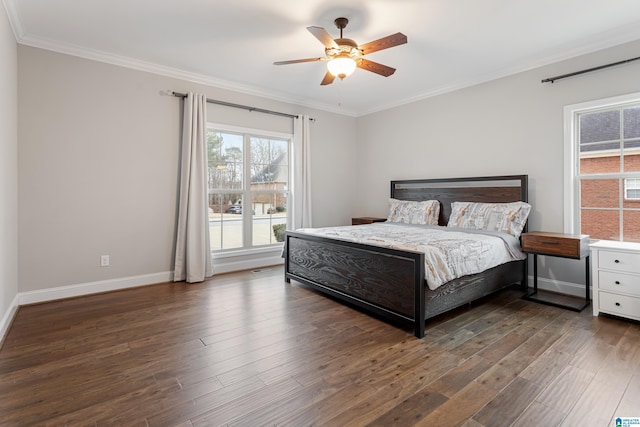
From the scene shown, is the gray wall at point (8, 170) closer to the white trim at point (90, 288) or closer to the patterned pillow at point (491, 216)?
the white trim at point (90, 288)

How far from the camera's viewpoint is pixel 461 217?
4129mm

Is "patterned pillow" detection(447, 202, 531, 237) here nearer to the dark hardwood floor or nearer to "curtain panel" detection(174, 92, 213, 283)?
the dark hardwood floor

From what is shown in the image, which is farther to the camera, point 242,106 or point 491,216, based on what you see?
point 242,106

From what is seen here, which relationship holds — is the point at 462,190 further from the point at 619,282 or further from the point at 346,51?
the point at 346,51

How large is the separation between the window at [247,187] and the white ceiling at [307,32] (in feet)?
3.03

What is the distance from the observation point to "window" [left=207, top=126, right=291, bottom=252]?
15.0ft

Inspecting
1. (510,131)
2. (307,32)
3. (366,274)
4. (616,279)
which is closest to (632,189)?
(616,279)

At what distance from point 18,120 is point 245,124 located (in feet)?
8.05

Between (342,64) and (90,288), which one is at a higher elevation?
(342,64)

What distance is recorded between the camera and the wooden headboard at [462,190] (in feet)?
12.8

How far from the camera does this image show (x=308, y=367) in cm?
208

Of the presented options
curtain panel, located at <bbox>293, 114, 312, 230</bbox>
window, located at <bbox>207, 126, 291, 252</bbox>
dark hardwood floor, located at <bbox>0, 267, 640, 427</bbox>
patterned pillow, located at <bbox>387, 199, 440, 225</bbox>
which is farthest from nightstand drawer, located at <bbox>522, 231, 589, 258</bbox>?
window, located at <bbox>207, 126, 291, 252</bbox>

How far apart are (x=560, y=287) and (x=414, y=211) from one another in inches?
74.6

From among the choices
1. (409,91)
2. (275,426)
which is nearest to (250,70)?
(409,91)
